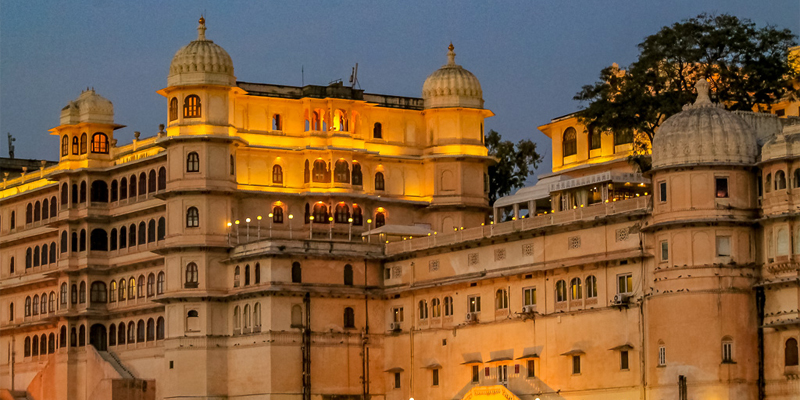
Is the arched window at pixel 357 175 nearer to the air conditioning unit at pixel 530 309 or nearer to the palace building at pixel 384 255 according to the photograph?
the palace building at pixel 384 255

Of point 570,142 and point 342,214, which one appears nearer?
point 570,142

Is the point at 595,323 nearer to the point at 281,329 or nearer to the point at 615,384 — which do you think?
the point at 615,384

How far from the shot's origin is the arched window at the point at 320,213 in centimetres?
A: 11806

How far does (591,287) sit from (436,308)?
1489cm

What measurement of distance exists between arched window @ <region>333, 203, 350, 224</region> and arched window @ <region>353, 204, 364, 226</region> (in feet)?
1.63

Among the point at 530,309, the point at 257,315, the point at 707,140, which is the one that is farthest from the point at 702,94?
the point at 257,315

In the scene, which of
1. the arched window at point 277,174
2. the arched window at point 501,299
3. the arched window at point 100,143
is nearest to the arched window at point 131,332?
the arched window at point 100,143

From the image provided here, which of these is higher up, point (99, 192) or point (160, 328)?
point (99, 192)

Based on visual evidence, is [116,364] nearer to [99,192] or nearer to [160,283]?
[160,283]

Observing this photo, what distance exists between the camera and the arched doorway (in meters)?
125

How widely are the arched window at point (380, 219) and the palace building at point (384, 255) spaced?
759mm

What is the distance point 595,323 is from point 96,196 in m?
42.7

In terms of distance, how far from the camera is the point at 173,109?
379ft

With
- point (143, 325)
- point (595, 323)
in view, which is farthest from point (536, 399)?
point (143, 325)
